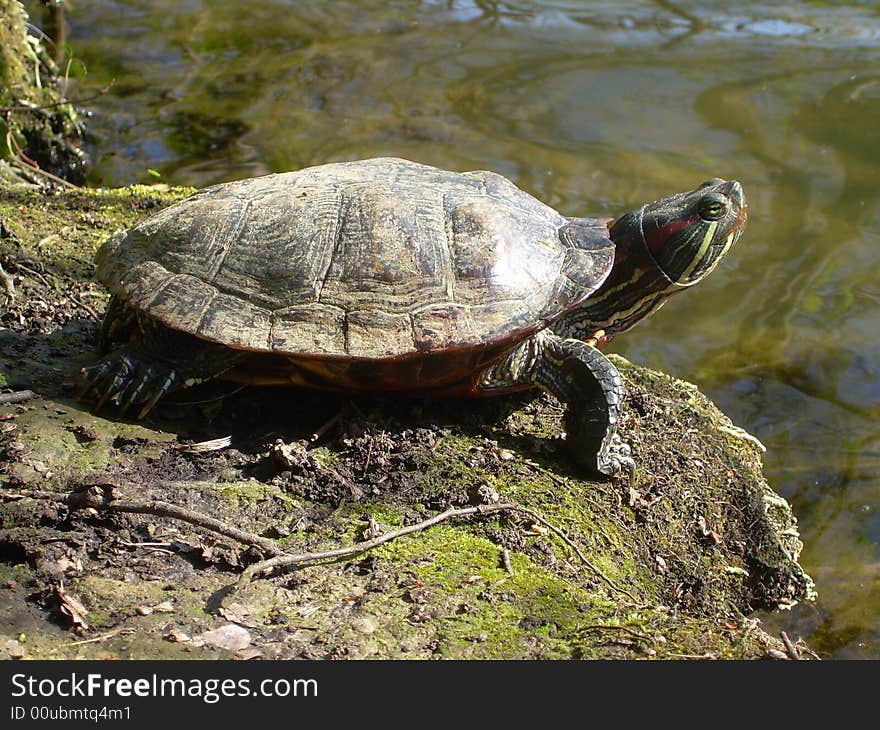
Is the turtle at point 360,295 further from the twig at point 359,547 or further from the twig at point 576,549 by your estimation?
the twig at point 359,547

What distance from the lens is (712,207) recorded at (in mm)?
5359

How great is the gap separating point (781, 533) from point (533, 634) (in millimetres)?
2840

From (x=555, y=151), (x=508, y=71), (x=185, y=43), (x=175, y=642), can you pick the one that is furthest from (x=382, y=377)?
(x=185, y=43)

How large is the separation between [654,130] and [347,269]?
8398 millimetres

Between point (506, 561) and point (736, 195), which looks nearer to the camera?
point (506, 561)

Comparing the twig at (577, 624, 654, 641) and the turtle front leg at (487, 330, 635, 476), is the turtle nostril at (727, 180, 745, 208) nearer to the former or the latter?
the turtle front leg at (487, 330, 635, 476)

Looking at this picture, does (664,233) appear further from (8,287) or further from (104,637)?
(8,287)

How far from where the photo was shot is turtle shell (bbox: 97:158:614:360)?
454 cm

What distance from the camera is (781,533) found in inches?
219

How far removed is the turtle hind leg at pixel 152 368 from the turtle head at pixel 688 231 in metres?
2.56

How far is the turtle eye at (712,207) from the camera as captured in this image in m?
5.35

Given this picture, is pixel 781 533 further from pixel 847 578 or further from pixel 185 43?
pixel 185 43

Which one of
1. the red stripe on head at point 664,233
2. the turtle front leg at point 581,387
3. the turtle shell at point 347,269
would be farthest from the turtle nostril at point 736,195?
the turtle front leg at point 581,387

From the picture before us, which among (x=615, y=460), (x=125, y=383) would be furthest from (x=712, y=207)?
(x=125, y=383)
